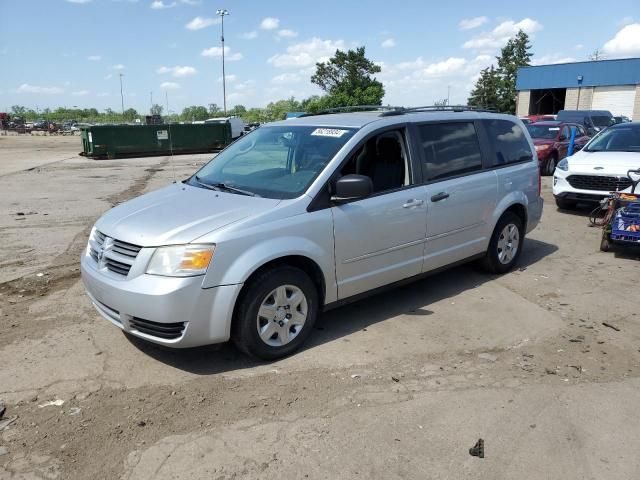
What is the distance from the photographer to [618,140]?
9.67 m

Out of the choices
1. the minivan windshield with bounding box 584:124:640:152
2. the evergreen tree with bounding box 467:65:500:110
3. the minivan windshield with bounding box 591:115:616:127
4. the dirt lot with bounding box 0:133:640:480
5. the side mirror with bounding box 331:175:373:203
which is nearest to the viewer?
the dirt lot with bounding box 0:133:640:480

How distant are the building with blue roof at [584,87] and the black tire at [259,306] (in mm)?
45671

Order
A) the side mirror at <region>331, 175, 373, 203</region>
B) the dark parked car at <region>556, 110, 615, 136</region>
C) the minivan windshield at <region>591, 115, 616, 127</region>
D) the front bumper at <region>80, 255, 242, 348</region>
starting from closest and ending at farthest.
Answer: the front bumper at <region>80, 255, 242, 348</region> < the side mirror at <region>331, 175, 373, 203</region> < the dark parked car at <region>556, 110, 615, 136</region> < the minivan windshield at <region>591, 115, 616, 127</region>

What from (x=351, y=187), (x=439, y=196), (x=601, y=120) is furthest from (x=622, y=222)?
(x=601, y=120)

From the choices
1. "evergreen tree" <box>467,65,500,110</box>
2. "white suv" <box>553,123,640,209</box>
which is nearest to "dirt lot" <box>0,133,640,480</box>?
"white suv" <box>553,123,640,209</box>

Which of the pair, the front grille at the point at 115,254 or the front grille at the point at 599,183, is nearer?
the front grille at the point at 115,254

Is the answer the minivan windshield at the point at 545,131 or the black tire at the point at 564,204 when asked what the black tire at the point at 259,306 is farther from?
the minivan windshield at the point at 545,131

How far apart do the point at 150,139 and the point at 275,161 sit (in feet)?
76.9

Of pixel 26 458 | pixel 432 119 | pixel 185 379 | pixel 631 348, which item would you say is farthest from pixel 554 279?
pixel 26 458

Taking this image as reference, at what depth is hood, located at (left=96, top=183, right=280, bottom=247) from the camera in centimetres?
362

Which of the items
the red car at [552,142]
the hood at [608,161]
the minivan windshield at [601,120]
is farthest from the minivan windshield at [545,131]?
the minivan windshield at [601,120]

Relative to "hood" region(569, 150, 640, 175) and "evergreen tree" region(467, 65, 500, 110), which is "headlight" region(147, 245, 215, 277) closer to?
"hood" region(569, 150, 640, 175)

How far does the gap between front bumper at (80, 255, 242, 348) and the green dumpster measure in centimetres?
2117

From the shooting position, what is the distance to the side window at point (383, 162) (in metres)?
4.43
